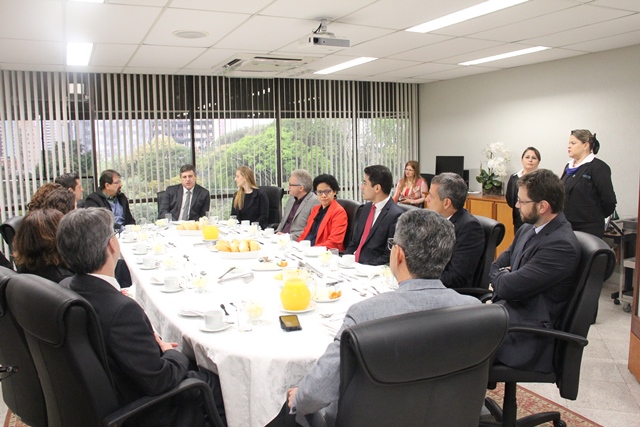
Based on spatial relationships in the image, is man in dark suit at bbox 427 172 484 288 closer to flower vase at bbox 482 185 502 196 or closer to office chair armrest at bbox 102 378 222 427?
office chair armrest at bbox 102 378 222 427

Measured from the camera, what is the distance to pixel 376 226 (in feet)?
12.8

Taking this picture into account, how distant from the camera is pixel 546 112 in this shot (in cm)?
667

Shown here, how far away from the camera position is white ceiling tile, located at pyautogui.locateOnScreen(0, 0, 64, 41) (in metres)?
A: 3.59

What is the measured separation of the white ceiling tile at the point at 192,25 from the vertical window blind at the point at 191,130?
2389mm

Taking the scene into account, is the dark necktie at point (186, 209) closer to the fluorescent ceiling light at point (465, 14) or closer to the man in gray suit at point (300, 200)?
the man in gray suit at point (300, 200)

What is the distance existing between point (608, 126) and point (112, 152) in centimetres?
601

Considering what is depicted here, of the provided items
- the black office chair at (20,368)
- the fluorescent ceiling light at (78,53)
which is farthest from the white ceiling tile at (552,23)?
the black office chair at (20,368)

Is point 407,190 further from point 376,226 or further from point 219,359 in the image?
point 219,359

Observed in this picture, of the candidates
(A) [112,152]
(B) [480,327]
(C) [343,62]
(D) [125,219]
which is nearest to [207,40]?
(C) [343,62]

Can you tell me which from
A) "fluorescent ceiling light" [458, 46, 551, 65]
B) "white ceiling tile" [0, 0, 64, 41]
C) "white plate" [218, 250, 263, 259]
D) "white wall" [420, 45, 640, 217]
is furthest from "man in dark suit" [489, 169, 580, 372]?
"white wall" [420, 45, 640, 217]

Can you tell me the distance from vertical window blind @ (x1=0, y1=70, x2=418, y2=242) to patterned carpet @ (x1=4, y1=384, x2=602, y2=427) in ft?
13.9

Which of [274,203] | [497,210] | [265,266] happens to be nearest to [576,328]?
[265,266]

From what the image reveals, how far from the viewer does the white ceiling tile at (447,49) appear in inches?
206

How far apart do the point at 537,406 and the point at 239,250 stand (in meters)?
2.07
